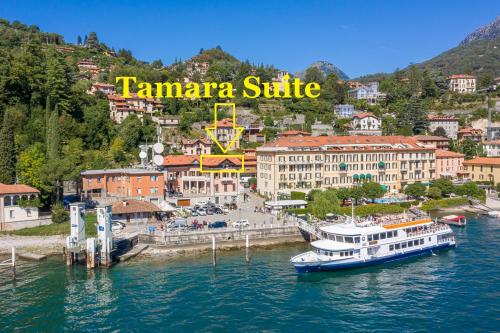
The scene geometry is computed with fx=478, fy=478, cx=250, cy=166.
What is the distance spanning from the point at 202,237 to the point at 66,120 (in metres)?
44.6

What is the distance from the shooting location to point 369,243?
1800 inches

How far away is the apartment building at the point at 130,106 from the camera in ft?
349

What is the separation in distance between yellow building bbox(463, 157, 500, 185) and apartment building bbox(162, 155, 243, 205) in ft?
150

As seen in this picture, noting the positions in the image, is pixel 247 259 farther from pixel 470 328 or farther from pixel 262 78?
pixel 262 78

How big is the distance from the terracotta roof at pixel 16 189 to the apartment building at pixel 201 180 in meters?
18.8

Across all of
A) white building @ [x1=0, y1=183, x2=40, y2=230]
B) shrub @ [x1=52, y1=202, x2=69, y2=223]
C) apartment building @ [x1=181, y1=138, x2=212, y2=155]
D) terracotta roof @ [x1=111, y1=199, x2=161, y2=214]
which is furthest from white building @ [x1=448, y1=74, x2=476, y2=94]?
white building @ [x1=0, y1=183, x2=40, y2=230]

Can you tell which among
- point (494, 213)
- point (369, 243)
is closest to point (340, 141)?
point (494, 213)

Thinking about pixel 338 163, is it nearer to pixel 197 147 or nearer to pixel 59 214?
pixel 197 147

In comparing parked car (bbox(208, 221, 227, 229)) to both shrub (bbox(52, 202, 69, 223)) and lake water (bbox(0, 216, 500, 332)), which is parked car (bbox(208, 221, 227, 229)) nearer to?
lake water (bbox(0, 216, 500, 332))

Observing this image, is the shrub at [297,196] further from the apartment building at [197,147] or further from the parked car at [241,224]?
the apartment building at [197,147]

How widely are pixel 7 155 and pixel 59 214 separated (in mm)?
11567

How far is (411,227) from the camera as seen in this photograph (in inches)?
1959

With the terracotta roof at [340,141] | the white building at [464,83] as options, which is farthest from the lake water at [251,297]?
the white building at [464,83]

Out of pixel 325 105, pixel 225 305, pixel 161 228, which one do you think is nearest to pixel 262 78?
pixel 325 105
